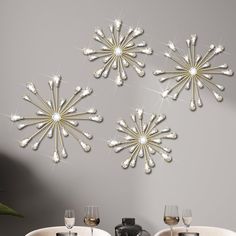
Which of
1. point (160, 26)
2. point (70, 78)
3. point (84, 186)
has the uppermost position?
point (160, 26)

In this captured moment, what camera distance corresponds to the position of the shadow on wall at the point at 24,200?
3.18m

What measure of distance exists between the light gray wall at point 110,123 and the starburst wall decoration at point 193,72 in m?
0.05

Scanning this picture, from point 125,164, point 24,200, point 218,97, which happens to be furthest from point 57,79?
point 218,97

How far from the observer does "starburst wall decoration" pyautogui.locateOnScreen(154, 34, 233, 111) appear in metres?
3.26

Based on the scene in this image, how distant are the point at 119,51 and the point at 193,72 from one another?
0.53 metres

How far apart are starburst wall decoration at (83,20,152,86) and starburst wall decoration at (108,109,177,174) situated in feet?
1.00

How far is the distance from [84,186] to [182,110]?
0.85 metres

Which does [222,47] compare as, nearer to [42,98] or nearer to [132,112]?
[132,112]

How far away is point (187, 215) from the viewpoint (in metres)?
2.76

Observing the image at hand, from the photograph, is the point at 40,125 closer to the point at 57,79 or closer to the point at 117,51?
the point at 57,79

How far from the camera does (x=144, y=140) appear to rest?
3264 mm

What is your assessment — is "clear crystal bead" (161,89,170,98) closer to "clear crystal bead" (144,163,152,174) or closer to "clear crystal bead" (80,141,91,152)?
"clear crystal bead" (144,163,152,174)

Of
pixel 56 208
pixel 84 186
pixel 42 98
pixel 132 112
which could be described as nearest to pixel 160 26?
pixel 132 112

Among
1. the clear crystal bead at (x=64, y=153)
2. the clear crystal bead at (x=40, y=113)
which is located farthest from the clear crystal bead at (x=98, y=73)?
the clear crystal bead at (x=64, y=153)
